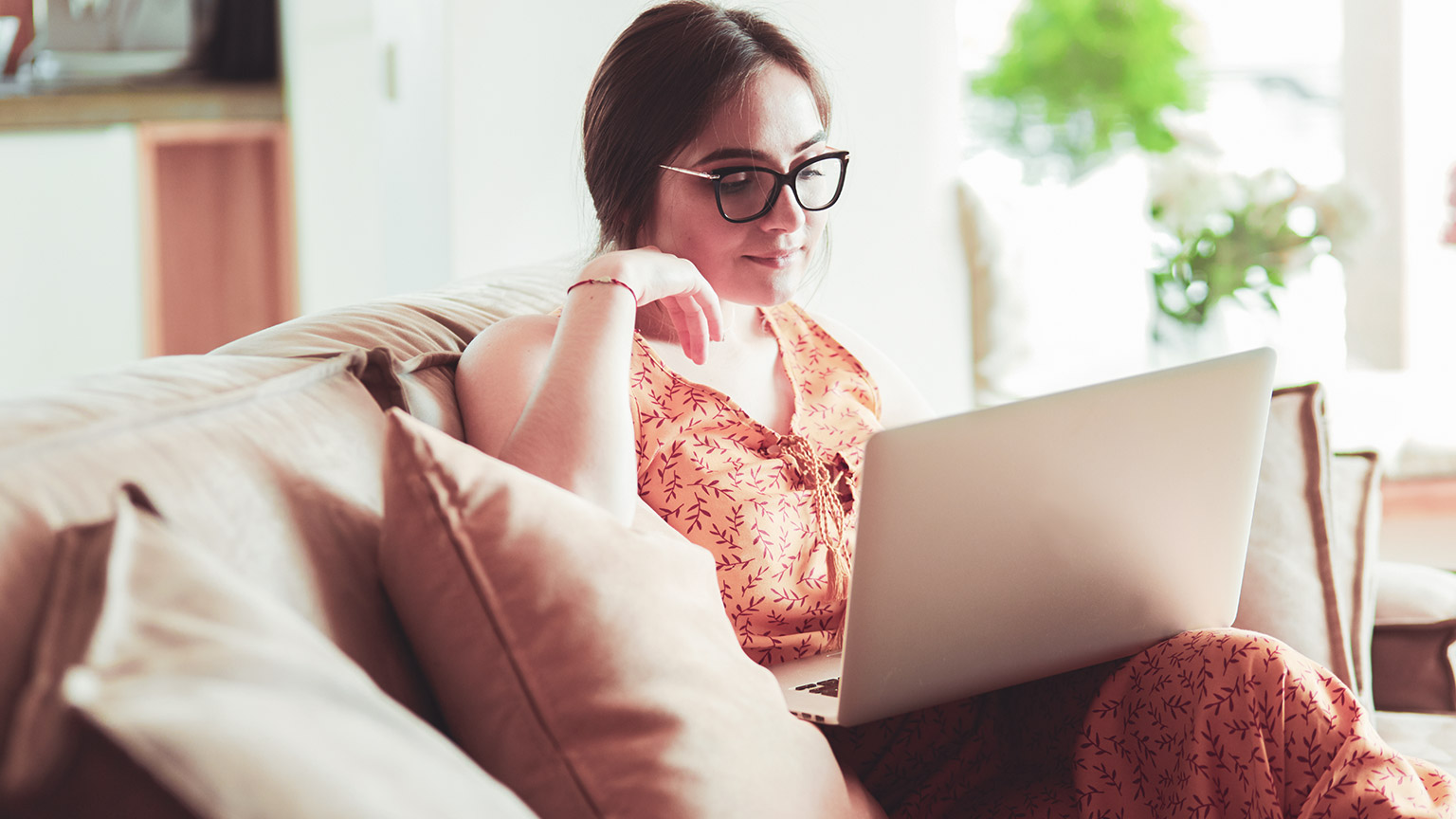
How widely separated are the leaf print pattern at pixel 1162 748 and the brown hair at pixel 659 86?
0.59m

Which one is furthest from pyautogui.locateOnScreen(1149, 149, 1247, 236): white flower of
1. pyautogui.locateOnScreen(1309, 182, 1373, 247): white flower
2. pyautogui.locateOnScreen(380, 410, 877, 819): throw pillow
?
pyautogui.locateOnScreen(380, 410, 877, 819): throw pillow

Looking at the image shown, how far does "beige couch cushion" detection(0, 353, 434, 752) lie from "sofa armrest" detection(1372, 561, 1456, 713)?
1168 millimetres

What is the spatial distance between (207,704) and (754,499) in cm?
71

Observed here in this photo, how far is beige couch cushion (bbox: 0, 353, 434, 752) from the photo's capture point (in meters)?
0.60

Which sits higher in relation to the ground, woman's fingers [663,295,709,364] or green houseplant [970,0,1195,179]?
green houseplant [970,0,1195,179]

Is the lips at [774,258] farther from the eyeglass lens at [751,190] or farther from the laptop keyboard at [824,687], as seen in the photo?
the laptop keyboard at [824,687]

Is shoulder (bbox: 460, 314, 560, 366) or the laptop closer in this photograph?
the laptop

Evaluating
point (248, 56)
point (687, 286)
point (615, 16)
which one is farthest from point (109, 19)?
point (687, 286)

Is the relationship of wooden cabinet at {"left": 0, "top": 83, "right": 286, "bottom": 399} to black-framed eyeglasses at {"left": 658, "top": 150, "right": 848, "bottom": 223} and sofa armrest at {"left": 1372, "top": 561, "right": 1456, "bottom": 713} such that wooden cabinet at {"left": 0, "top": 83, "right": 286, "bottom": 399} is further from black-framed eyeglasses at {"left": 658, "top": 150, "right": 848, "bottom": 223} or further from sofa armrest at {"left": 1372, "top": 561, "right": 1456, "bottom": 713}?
sofa armrest at {"left": 1372, "top": 561, "right": 1456, "bottom": 713}

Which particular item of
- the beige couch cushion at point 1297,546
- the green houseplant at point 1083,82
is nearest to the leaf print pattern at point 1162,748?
the beige couch cushion at point 1297,546

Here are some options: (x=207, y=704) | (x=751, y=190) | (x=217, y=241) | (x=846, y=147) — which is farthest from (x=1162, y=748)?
(x=217, y=241)

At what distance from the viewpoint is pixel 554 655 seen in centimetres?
69

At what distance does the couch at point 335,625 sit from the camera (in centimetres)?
49

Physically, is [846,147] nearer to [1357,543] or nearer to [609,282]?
[1357,543]
